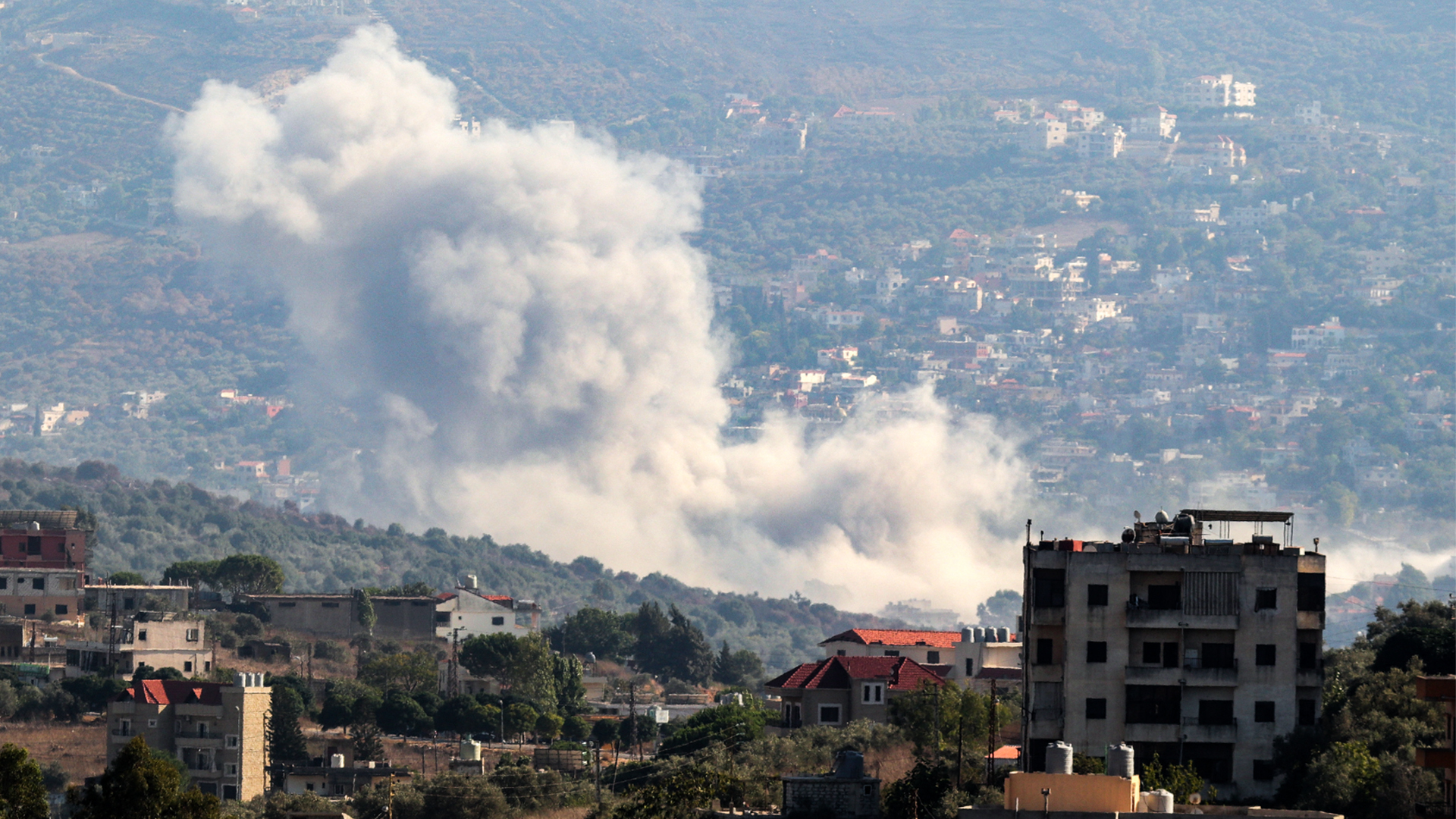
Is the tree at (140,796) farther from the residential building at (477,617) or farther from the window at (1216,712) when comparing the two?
the residential building at (477,617)

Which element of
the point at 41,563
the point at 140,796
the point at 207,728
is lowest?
the point at 140,796

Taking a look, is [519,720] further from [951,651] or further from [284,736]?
[951,651]

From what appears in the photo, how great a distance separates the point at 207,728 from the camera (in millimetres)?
73875

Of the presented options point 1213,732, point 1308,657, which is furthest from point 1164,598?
point 1308,657

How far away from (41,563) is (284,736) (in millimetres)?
44168

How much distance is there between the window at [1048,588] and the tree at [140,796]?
1760 centimetres

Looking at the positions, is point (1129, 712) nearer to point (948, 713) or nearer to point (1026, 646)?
point (1026, 646)

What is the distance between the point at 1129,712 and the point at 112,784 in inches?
765

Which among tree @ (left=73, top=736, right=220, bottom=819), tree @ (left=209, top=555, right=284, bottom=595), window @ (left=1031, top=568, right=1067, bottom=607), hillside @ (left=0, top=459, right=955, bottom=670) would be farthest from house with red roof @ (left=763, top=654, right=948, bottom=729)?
hillside @ (left=0, top=459, right=955, bottom=670)

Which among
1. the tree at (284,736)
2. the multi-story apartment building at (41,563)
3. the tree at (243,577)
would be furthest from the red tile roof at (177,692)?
the tree at (243,577)

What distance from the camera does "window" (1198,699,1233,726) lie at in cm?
4731

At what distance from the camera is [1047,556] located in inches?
1892

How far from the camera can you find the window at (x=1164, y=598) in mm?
47594

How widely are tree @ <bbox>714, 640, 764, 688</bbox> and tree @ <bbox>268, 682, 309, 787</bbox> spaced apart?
42.3m
